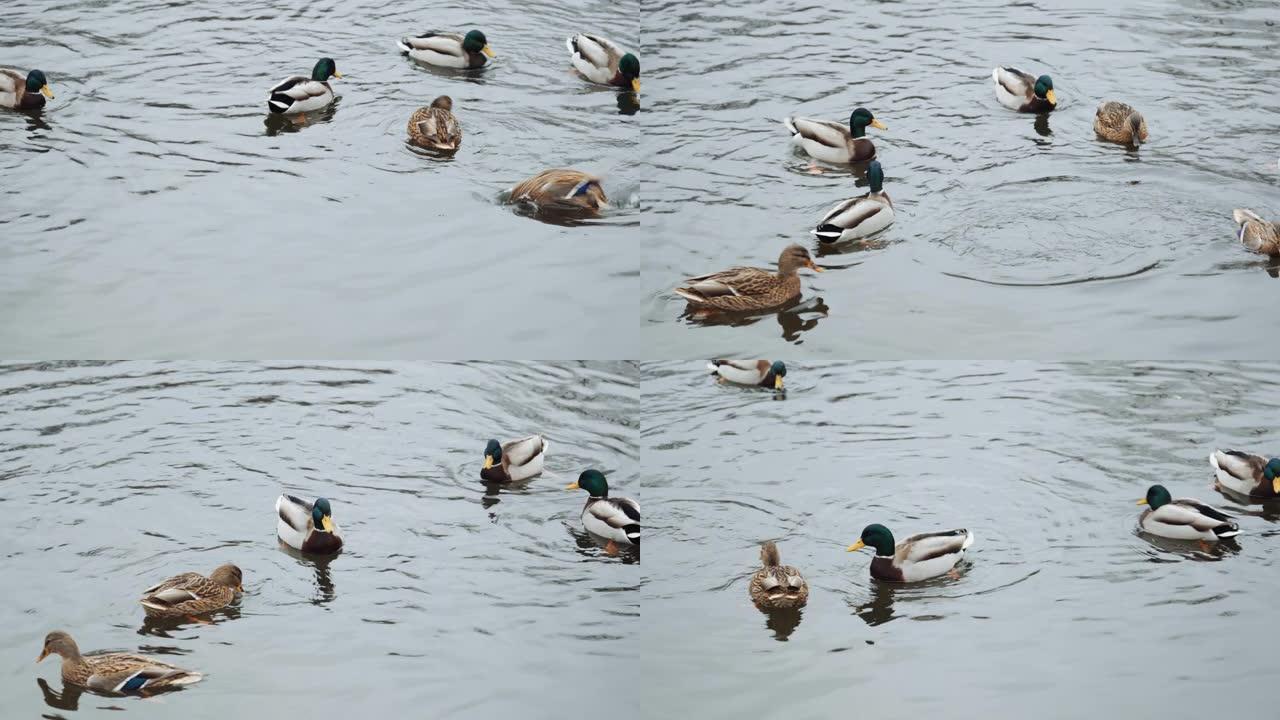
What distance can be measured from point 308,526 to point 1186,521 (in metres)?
5.69

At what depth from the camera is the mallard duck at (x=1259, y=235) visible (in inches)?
432

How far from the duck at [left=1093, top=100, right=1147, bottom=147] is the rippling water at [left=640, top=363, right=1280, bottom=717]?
108 inches

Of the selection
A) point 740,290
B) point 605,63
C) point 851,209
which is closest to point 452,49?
point 605,63

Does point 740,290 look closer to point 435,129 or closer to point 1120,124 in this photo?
point 435,129

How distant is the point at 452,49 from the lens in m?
14.7

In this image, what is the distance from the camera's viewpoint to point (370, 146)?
12.9m

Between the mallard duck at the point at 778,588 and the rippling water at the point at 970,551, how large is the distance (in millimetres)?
116

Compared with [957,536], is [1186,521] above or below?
above

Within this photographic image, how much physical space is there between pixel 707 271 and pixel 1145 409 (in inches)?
133

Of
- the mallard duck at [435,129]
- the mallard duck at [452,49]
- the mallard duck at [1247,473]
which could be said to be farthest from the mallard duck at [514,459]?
the mallard duck at [452,49]

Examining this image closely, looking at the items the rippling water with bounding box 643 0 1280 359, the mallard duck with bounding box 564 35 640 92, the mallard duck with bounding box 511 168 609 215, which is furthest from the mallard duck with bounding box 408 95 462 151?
the mallard duck with bounding box 564 35 640 92

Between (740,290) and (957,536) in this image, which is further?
(740,290)

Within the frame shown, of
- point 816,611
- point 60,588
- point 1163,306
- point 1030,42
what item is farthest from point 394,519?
point 1030,42

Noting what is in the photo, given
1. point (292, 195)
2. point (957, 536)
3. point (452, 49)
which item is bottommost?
point (957, 536)
